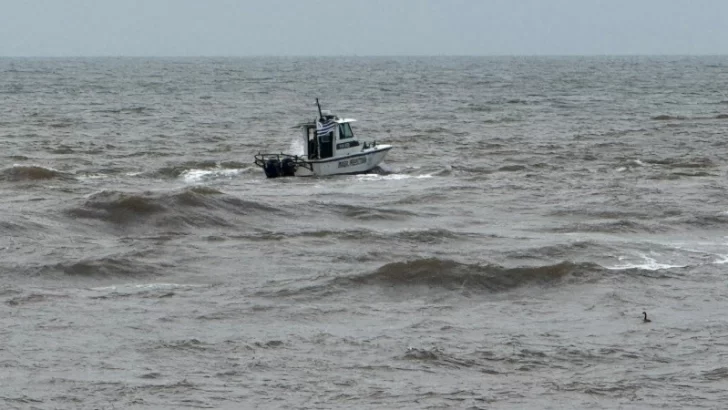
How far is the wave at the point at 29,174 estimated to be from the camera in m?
36.1

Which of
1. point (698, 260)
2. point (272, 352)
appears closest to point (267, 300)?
point (272, 352)

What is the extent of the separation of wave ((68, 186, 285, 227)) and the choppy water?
3.1 inches

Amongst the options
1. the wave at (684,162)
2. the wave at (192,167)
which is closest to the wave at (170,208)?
the wave at (192,167)

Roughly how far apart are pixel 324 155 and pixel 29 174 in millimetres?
8553

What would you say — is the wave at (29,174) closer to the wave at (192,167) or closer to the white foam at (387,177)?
the wave at (192,167)

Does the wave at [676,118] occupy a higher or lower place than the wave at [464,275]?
lower

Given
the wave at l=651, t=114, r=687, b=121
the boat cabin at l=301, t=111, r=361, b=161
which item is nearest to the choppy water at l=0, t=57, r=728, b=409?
the boat cabin at l=301, t=111, r=361, b=161

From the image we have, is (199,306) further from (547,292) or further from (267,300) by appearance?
(547,292)

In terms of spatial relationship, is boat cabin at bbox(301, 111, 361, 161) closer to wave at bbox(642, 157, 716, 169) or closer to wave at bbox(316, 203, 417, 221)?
wave at bbox(316, 203, 417, 221)

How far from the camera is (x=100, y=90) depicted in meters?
98.4

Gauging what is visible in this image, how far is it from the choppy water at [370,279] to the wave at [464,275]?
0.05 m

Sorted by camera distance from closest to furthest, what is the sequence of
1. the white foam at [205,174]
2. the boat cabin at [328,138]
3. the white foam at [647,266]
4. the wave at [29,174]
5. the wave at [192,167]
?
1. the white foam at [647,266]
2. the wave at [29,174]
3. the boat cabin at [328,138]
4. the white foam at [205,174]
5. the wave at [192,167]

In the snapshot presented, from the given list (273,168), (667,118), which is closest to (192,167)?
(273,168)

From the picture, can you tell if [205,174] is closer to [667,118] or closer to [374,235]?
[374,235]
